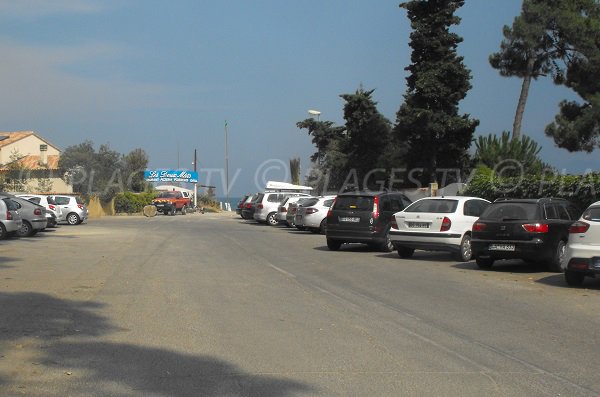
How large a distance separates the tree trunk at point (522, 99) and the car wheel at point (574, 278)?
77.3 ft

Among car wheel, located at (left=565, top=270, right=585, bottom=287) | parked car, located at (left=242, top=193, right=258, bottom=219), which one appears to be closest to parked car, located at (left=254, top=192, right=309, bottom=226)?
parked car, located at (left=242, top=193, right=258, bottom=219)

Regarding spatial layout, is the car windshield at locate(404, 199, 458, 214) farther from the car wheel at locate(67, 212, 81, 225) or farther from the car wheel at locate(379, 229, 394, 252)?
the car wheel at locate(67, 212, 81, 225)

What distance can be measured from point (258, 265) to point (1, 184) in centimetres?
2699

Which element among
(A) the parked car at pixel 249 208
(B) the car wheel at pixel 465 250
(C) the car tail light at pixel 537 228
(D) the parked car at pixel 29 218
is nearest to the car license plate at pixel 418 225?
(B) the car wheel at pixel 465 250

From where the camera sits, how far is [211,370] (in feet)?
21.2

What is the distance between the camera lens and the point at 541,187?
937 inches

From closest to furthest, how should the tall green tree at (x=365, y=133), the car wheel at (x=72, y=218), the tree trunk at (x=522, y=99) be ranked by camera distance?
the tree trunk at (x=522, y=99) < the car wheel at (x=72, y=218) < the tall green tree at (x=365, y=133)

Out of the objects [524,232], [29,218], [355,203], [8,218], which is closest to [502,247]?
[524,232]

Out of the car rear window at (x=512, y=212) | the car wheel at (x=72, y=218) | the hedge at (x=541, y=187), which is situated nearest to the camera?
the car rear window at (x=512, y=212)

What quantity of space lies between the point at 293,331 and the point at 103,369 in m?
2.54

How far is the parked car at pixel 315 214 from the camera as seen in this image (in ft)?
94.9

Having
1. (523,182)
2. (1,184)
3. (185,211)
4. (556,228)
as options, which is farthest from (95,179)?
(556,228)

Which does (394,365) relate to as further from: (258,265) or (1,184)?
(1,184)

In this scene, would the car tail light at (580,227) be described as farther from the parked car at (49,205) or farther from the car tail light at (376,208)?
the parked car at (49,205)
